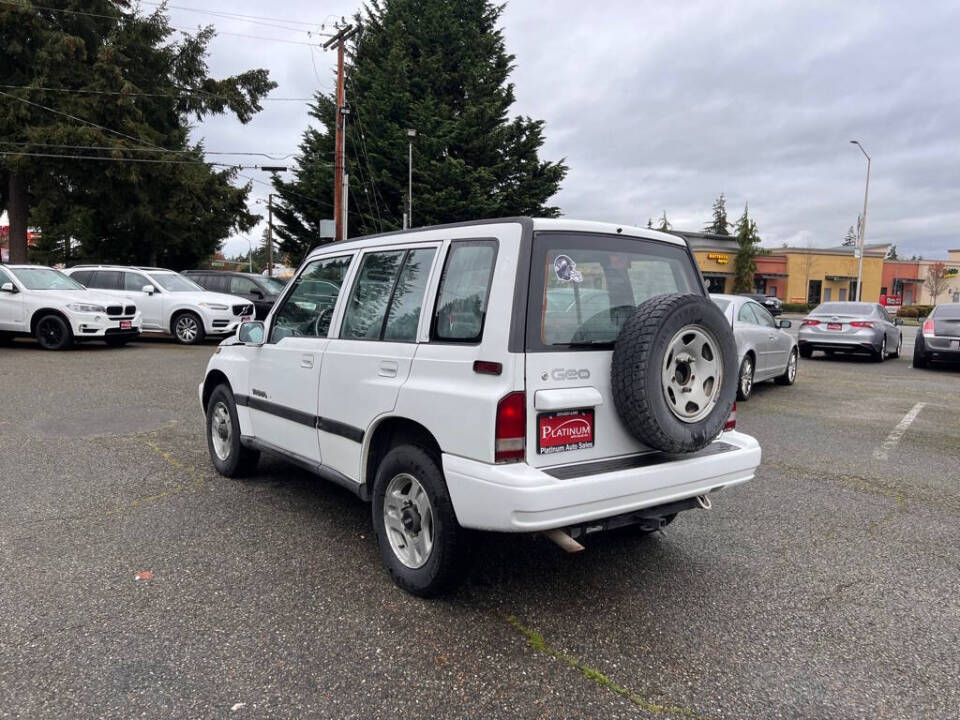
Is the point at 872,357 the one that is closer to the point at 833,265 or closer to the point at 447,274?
the point at 447,274

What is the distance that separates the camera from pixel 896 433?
747 centimetres

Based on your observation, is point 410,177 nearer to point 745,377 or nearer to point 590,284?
point 745,377

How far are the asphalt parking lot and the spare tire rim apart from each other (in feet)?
3.19

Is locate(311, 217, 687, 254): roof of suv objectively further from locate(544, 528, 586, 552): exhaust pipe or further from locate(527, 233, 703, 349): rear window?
locate(544, 528, 586, 552): exhaust pipe

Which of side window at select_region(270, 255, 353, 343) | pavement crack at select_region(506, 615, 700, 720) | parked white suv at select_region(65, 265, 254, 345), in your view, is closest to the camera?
pavement crack at select_region(506, 615, 700, 720)

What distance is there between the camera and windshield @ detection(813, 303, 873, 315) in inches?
586

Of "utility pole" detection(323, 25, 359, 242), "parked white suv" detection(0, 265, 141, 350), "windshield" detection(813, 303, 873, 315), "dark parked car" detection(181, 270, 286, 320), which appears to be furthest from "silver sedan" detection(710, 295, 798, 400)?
"utility pole" detection(323, 25, 359, 242)

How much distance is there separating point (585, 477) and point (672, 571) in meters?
1.16

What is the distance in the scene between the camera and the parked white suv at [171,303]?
15398 millimetres

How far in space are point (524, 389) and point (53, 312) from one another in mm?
13544

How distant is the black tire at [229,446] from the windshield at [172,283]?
11578 millimetres

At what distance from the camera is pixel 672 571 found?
371 cm

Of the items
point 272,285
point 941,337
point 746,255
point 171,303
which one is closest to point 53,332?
point 171,303

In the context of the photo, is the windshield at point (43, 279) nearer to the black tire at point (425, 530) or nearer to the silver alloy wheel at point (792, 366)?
the black tire at point (425, 530)
